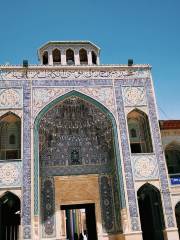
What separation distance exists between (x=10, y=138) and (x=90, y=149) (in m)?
3.20

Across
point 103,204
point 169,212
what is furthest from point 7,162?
point 169,212

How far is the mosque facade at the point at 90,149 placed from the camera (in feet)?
34.7

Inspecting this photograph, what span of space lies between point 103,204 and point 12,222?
4522 mm

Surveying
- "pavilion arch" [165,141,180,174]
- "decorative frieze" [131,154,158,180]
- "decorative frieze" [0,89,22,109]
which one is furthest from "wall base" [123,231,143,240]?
"decorative frieze" [0,89,22,109]

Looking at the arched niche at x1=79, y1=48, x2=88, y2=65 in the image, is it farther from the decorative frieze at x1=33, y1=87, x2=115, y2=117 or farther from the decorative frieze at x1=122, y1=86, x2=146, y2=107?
the decorative frieze at x1=122, y1=86, x2=146, y2=107

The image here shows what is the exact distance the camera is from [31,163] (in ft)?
34.3

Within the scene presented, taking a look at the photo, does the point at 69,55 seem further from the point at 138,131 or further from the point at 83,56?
the point at 138,131

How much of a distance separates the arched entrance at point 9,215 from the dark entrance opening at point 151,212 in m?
4.85

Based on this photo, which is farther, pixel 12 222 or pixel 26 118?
pixel 12 222

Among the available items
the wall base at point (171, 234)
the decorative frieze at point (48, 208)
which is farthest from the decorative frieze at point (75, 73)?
the wall base at point (171, 234)

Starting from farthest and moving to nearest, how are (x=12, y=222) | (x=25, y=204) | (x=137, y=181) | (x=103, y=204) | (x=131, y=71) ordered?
(x=12, y=222)
(x=131, y=71)
(x=103, y=204)
(x=137, y=181)
(x=25, y=204)

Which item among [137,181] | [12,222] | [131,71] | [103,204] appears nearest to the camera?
[137,181]

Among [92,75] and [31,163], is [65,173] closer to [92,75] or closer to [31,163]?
[31,163]

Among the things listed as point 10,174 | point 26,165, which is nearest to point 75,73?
point 26,165
